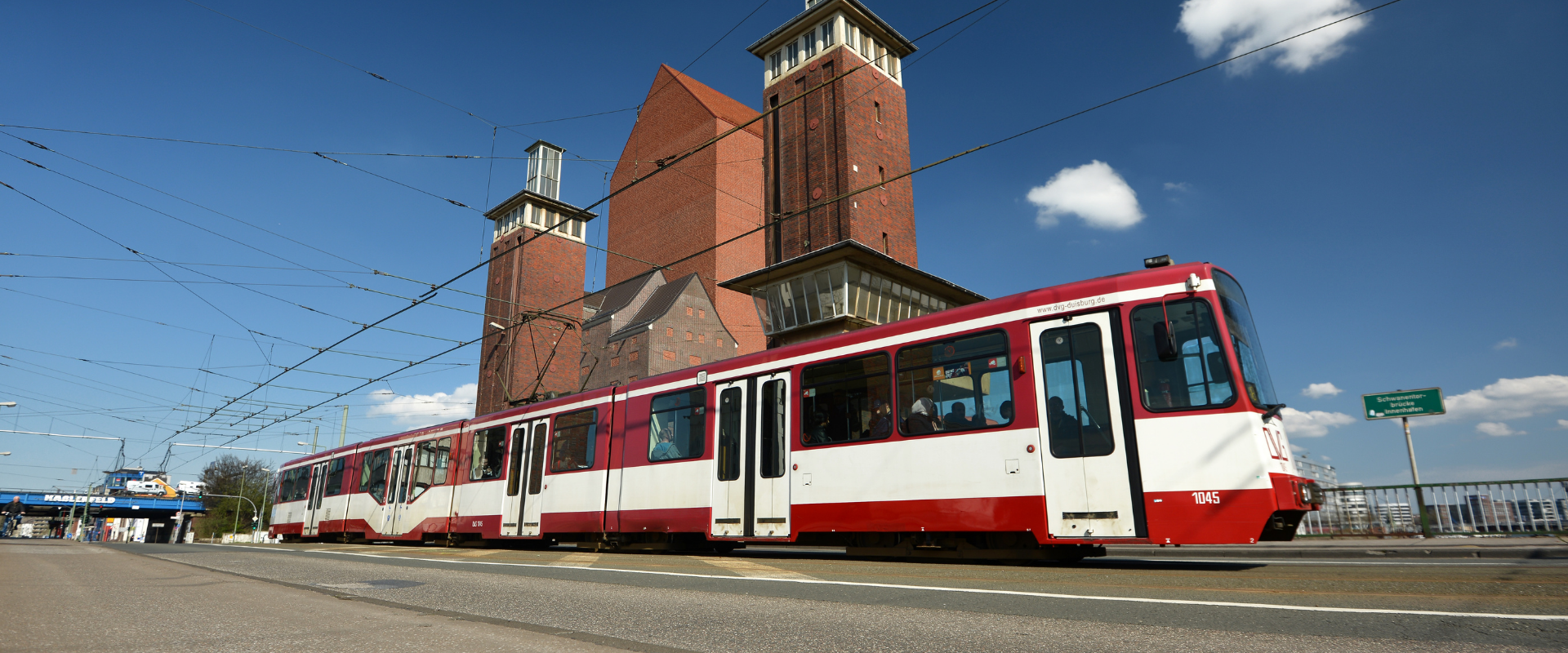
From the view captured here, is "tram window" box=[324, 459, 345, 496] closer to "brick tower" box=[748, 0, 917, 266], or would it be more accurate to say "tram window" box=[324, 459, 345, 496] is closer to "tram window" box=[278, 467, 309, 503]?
"tram window" box=[278, 467, 309, 503]

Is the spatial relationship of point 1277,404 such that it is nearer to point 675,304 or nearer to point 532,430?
point 532,430

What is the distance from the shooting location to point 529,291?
5338 cm

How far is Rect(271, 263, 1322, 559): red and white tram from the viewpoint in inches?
280

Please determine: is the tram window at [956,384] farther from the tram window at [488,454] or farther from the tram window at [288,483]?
the tram window at [288,483]

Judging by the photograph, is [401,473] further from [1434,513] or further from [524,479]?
[1434,513]

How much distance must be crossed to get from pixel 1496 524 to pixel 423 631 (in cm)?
1668

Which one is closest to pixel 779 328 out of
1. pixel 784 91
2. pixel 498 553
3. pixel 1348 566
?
pixel 784 91

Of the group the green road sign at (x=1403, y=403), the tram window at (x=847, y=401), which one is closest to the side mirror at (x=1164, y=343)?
the tram window at (x=847, y=401)

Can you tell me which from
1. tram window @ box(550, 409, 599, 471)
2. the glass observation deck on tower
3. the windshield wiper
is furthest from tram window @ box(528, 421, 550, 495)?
the glass observation deck on tower

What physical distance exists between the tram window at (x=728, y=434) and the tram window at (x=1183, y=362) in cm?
533

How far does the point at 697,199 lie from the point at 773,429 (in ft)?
154

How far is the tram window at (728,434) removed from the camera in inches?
420

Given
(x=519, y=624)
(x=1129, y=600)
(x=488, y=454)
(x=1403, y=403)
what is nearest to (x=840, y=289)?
(x=488, y=454)

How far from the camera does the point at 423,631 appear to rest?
13.3ft
